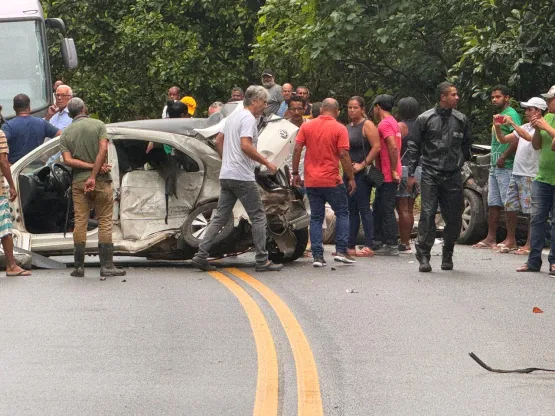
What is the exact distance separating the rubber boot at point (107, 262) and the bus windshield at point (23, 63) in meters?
7.03

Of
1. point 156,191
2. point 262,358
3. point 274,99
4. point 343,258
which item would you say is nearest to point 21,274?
point 156,191

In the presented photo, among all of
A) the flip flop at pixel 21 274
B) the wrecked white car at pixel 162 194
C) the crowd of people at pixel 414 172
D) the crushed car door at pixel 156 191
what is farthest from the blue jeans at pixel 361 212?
the flip flop at pixel 21 274

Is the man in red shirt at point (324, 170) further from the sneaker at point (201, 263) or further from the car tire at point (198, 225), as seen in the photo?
the sneaker at point (201, 263)

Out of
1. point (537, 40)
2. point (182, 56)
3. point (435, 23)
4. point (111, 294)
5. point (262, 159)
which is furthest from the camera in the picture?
point (182, 56)

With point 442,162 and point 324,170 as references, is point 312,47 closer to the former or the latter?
point 324,170

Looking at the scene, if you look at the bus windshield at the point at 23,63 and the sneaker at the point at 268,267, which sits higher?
the bus windshield at the point at 23,63

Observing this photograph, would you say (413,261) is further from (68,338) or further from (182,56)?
(182,56)

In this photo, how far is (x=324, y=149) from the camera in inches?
581

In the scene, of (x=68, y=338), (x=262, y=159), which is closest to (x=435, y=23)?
(x=262, y=159)

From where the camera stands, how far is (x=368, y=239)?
1609cm

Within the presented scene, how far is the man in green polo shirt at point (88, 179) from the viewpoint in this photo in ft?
44.8

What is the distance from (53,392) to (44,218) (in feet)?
23.8

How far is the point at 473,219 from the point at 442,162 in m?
3.43

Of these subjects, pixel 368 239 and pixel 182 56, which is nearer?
pixel 368 239
